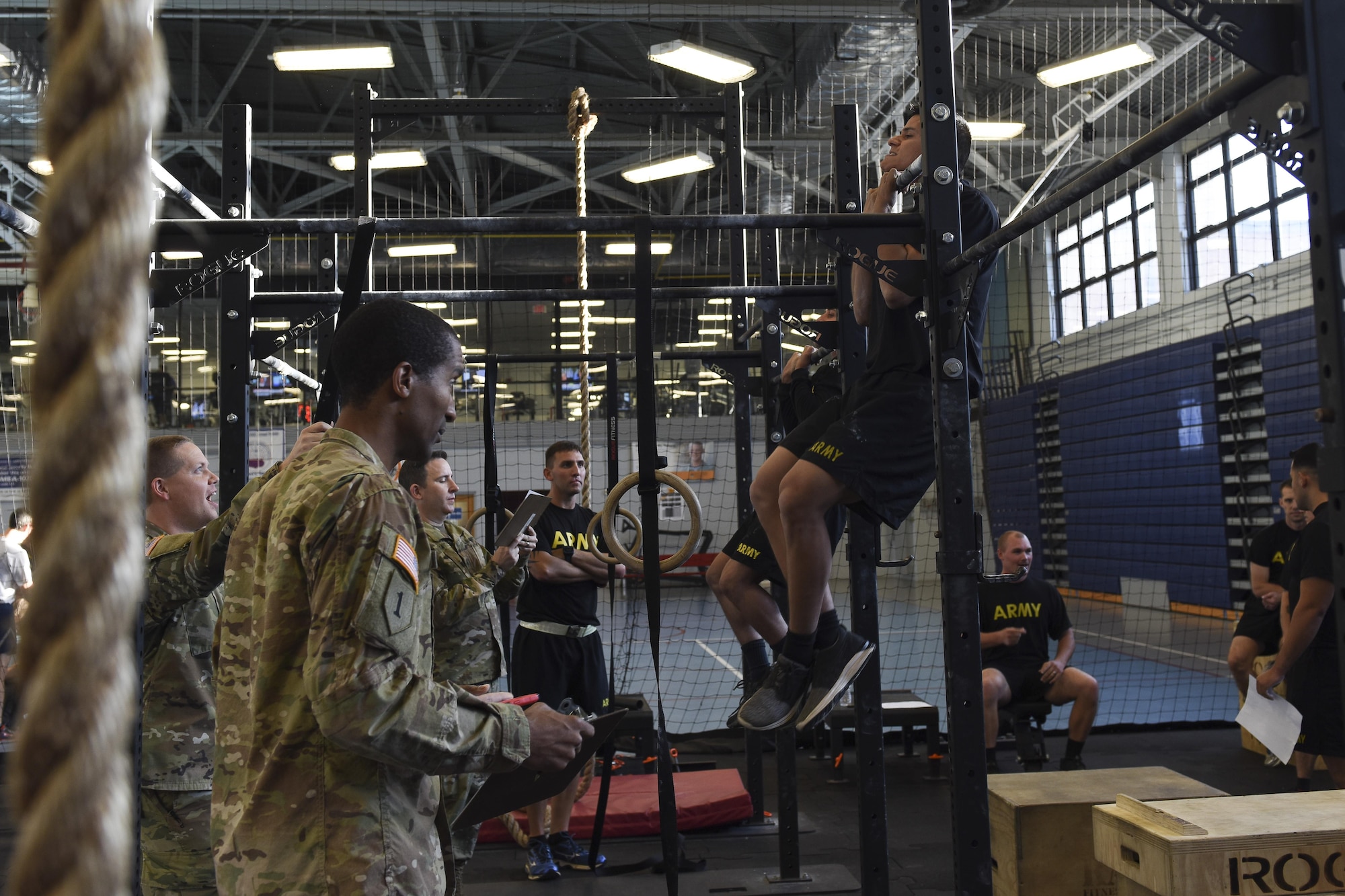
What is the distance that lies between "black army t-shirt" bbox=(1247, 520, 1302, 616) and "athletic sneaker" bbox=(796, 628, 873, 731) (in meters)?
3.66

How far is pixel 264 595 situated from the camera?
1.55 meters

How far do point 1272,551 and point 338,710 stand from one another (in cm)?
546

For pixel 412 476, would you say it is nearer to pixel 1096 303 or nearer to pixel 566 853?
pixel 566 853

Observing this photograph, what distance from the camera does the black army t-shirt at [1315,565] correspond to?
4086 millimetres

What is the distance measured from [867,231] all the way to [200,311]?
15.0 m

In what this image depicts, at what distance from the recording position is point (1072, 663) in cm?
936

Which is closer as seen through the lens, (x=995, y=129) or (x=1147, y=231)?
(x=995, y=129)

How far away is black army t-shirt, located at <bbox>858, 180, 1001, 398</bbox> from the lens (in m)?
2.72

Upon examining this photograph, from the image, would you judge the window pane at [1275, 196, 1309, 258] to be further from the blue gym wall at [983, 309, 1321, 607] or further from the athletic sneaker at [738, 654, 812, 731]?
the athletic sneaker at [738, 654, 812, 731]

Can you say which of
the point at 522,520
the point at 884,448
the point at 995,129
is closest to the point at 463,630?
the point at 522,520

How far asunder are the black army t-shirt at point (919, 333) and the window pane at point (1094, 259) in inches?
438

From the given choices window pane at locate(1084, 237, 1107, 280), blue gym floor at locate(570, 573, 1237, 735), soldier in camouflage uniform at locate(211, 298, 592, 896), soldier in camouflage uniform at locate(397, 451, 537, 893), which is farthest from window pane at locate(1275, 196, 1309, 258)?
soldier in camouflage uniform at locate(211, 298, 592, 896)

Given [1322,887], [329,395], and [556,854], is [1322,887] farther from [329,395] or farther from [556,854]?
[556,854]

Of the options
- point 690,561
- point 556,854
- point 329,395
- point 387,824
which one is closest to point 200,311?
point 690,561
